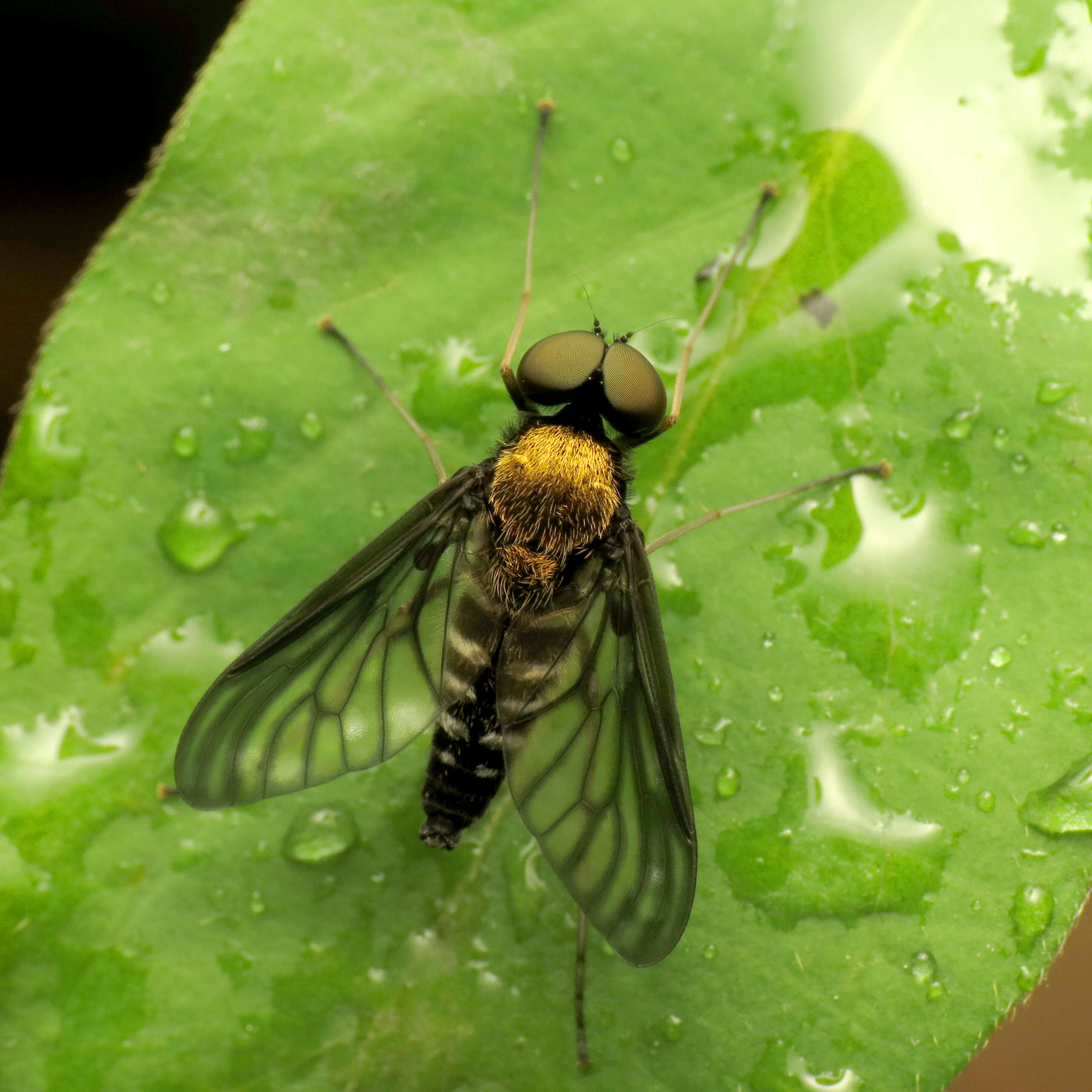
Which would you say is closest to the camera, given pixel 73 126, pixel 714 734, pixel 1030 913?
pixel 1030 913

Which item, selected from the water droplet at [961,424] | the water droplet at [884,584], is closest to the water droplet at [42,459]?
the water droplet at [884,584]

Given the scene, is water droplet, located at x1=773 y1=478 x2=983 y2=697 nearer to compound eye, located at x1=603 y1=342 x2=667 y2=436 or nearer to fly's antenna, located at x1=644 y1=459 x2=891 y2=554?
fly's antenna, located at x1=644 y1=459 x2=891 y2=554

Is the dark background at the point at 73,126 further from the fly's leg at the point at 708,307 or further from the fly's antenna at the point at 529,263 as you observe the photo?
the fly's leg at the point at 708,307

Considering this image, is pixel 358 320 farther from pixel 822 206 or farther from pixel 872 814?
pixel 872 814

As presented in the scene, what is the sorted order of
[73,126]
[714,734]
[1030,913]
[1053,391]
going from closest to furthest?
[1030,913]
[1053,391]
[714,734]
[73,126]

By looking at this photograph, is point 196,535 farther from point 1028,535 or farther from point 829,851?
point 1028,535

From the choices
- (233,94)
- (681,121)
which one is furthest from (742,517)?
(233,94)

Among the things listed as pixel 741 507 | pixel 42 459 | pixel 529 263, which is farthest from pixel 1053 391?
pixel 42 459
